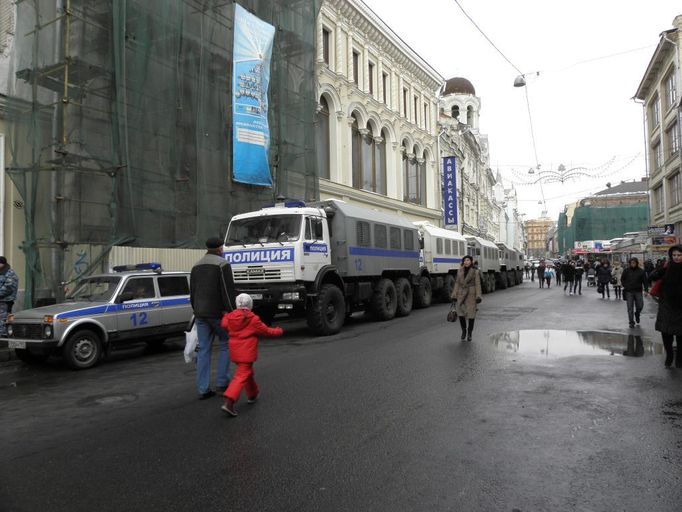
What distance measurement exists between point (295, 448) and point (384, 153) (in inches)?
1086

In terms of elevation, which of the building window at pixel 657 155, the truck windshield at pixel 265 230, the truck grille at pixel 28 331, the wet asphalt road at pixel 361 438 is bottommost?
the wet asphalt road at pixel 361 438

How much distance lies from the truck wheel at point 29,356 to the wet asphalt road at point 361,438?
0.79m

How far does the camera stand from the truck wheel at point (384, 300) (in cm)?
1408

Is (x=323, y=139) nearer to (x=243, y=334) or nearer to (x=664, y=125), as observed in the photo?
(x=243, y=334)

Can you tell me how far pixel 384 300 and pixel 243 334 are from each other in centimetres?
Answer: 911

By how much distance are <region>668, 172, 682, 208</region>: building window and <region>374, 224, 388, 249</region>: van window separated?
1040 inches

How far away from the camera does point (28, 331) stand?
8.30 m

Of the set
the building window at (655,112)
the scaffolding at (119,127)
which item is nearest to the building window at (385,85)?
the scaffolding at (119,127)

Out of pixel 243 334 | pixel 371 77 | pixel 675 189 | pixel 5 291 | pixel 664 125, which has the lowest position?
pixel 243 334

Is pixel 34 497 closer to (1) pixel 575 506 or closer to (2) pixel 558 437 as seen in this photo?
(1) pixel 575 506

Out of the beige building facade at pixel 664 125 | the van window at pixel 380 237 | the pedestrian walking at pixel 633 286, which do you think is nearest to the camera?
the pedestrian walking at pixel 633 286

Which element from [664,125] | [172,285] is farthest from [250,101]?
[664,125]

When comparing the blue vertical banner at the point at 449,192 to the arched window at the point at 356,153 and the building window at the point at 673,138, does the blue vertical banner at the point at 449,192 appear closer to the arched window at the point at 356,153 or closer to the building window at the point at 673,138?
the arched window at the point at 356,153

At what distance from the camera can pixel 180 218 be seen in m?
15.6
